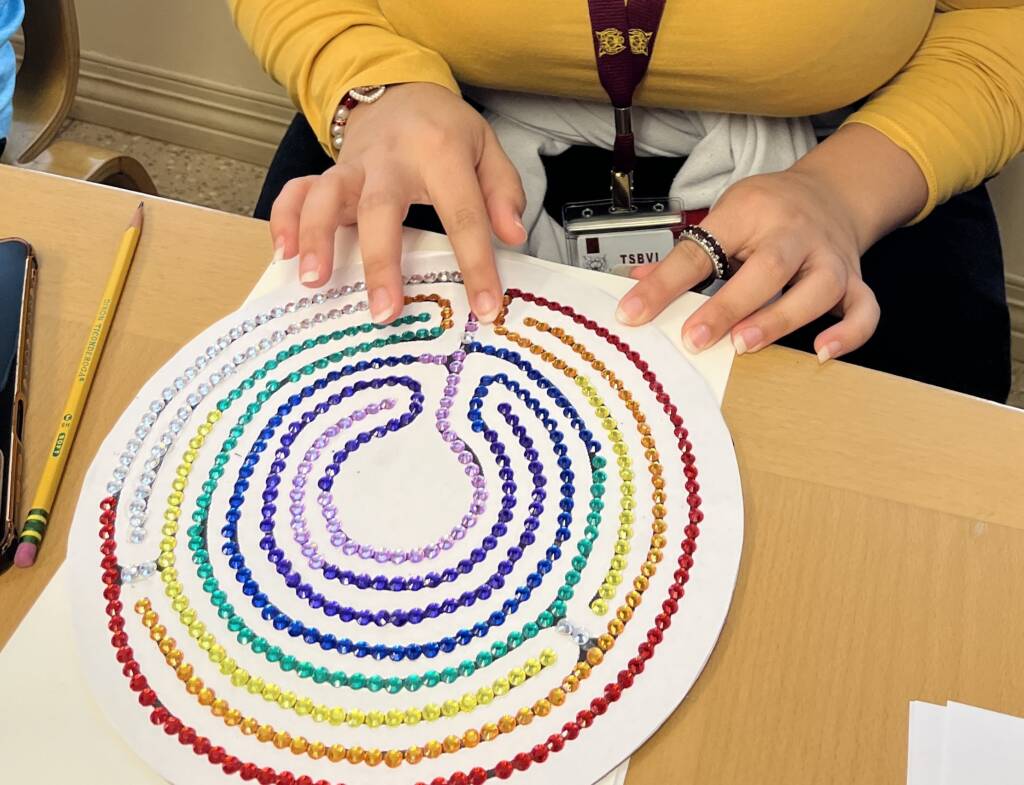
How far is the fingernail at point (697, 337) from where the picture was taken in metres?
0.48

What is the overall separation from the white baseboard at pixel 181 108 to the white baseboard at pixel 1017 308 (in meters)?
1.14

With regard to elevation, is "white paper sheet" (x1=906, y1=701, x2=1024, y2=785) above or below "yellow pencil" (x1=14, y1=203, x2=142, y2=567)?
below

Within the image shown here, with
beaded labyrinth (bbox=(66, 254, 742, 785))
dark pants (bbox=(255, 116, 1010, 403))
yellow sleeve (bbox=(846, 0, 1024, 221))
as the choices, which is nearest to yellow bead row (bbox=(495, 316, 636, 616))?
beaded labyrinth (bbox=(66, 254, 742, 785))

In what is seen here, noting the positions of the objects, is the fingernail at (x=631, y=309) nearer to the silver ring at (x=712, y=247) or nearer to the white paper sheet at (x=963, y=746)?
the silver ring at (x=712, y=247)

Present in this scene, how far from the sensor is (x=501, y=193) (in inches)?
21.6

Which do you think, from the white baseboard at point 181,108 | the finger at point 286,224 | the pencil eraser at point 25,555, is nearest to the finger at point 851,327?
the finger at point 286,224

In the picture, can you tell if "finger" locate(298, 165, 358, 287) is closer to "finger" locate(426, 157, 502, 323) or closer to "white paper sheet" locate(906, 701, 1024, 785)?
"finger" locate(426, 157, 502, 323)

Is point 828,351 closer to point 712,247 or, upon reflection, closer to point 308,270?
point 712,247

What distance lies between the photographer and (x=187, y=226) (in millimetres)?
538

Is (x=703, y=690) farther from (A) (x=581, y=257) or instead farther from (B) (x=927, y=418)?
(A) (x=581, y=257)

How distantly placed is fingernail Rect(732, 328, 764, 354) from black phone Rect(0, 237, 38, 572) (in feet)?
1.27

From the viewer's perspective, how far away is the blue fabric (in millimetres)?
824

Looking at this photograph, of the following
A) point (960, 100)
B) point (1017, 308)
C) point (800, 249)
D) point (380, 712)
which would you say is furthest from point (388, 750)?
point (1017, 308)

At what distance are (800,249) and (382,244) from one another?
25cm
